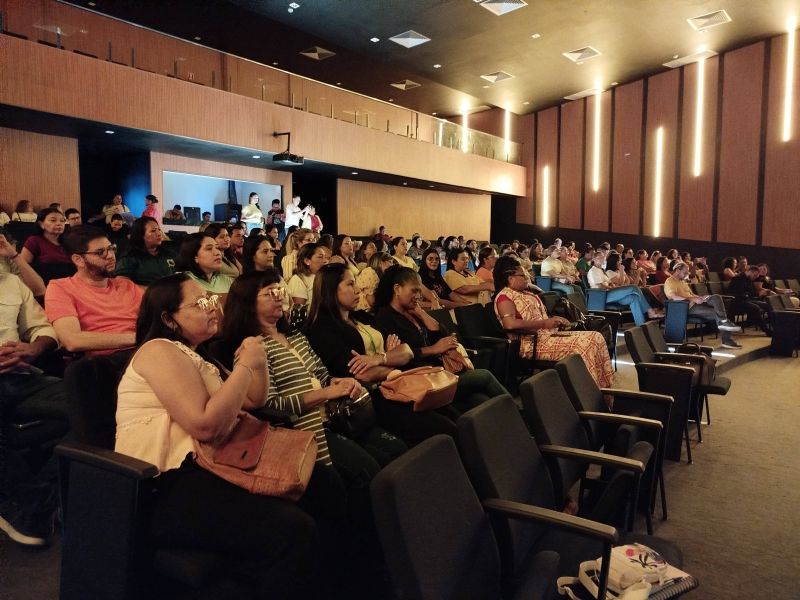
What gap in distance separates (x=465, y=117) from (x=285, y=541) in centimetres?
1679

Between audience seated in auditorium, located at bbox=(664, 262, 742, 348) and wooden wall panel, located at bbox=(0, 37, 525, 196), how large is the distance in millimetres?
6429

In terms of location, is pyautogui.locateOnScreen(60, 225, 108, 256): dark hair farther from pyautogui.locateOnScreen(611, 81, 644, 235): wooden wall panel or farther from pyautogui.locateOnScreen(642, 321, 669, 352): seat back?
pyautogui.locateOnScreen(611, 81, 644, 235): wooden wall panel

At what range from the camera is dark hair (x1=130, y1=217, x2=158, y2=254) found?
345 cm

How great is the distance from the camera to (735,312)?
8656 mm

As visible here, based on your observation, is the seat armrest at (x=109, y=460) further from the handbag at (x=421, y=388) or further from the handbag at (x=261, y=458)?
the handbag at (x=421, y=388)

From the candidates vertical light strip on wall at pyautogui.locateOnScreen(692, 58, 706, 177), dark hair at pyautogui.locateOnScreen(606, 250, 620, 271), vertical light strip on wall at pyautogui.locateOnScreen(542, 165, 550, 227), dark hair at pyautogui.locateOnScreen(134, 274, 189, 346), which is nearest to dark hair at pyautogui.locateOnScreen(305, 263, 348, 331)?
dark hair at pyautogui.locateOnScreen(134, 274, 189, 346)

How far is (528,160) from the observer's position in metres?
16.1

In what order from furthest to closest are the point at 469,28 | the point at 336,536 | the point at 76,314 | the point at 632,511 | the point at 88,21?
the point at 469,28 < the point at 88,21 < the point at 76,314 < the point at 632,511 < the point at 336,536

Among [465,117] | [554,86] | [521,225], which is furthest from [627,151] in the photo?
[465,117]

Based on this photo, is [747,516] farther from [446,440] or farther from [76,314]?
[76,314]

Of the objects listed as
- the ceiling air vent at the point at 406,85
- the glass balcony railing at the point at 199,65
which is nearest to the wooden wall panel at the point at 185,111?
the glass balcony railing at the point at 199,65

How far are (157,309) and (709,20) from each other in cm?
1152

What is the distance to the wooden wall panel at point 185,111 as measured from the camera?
6801mm

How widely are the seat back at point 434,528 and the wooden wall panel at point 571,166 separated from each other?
14.4 meters
